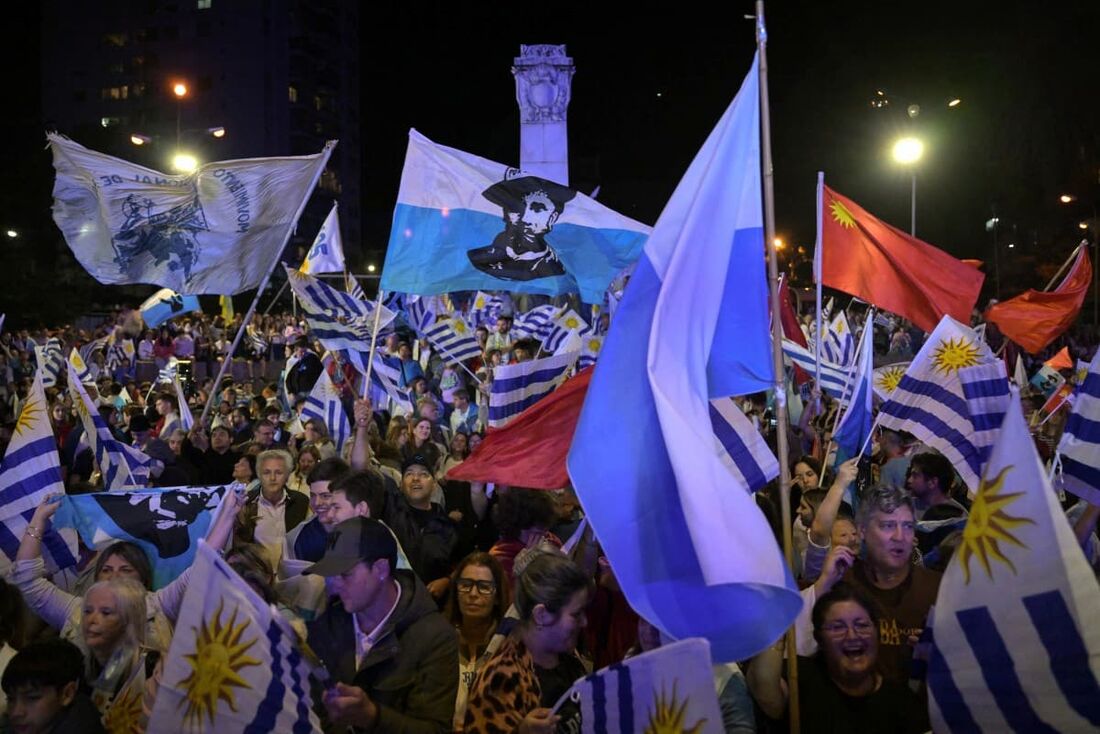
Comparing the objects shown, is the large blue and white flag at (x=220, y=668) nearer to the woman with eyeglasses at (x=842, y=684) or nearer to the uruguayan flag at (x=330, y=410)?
the woman with eyeglasses at (x=842, y=684)

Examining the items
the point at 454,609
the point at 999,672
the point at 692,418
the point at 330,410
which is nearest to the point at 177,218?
the point at 330,410

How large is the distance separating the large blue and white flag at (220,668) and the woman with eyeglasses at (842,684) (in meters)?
1.74

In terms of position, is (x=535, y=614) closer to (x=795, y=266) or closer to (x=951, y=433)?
(x=951, y=433)

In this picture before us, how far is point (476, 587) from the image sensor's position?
193 inches

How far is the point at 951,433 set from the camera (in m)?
7.11

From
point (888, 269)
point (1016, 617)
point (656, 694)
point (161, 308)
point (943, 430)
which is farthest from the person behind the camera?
point (161, 308)

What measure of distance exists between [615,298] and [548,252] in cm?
449

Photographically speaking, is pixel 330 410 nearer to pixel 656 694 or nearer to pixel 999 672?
pixel 656 694

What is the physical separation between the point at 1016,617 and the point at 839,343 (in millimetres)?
9846

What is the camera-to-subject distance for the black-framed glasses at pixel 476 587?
4.91 meters

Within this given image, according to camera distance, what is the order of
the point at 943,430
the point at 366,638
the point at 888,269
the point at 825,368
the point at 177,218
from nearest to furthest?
the point at 366,638, the point at 943,430, the point at 888,269, the point at 177,218, the point at 825,368

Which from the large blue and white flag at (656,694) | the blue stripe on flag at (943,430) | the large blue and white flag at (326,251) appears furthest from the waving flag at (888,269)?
the large blue and white flag at (326,251)

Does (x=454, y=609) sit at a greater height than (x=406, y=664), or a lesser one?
lesser

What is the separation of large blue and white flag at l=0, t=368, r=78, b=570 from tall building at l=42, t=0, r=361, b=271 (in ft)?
254
